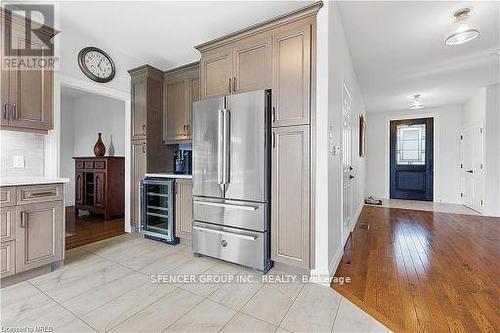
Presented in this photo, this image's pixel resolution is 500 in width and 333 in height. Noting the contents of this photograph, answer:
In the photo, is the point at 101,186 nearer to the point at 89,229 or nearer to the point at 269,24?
the point at 89,229

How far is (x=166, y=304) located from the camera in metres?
1.83

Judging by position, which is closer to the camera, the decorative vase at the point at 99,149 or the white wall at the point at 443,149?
the decorative vase at the point at 99,149

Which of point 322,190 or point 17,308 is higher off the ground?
point 322,190

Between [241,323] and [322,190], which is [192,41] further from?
[241,323]

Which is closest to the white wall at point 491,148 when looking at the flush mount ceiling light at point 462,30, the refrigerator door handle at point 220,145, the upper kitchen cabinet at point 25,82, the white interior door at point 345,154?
the flush mount ceiling light at point 462,30

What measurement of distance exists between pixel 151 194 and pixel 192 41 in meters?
2.14

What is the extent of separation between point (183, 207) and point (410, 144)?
21.9ft

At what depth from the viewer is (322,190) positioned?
Result: 2119 mm

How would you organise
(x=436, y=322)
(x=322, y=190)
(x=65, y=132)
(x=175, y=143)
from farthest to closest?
(x=65, y=132) < (x=175, y=143) < (x=322, y=190) < (x=436, y=322)

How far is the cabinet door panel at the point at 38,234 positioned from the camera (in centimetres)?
209

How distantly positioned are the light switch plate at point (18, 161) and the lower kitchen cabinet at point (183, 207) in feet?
5.09

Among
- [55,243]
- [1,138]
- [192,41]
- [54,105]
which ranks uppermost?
[192,41]

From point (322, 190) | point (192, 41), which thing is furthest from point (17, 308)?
point (192, 41)

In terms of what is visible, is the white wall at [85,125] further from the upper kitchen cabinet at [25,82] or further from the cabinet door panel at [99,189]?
the upper kitchen cabinet at [25,82]
